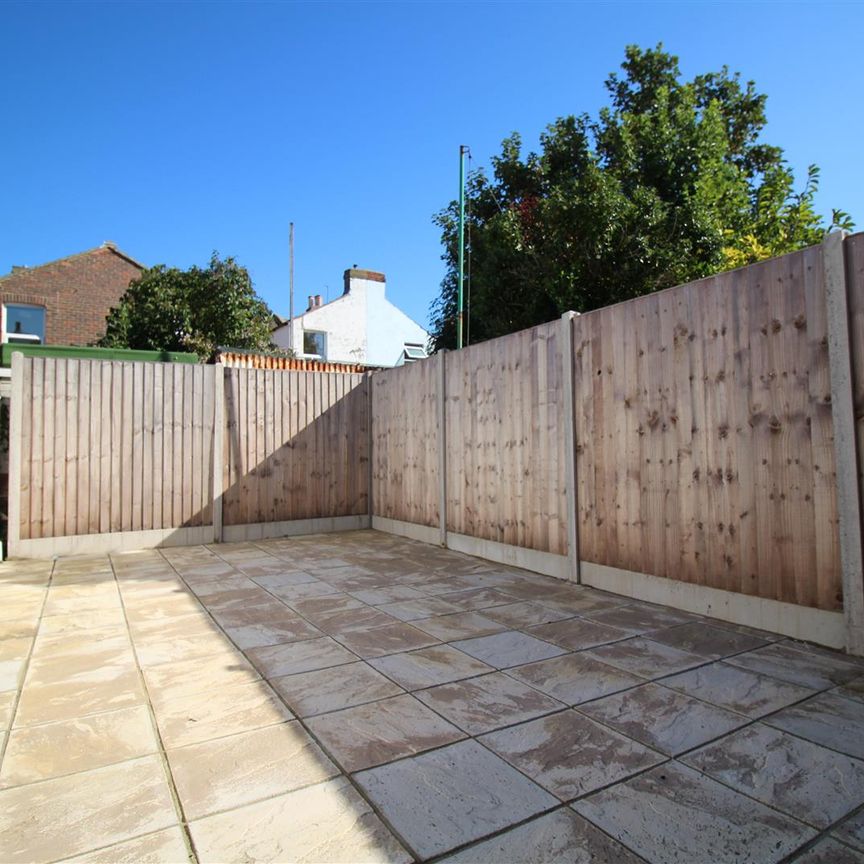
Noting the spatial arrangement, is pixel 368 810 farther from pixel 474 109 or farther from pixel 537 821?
pixel 474 109

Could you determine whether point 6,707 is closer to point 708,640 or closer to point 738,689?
point 738,689

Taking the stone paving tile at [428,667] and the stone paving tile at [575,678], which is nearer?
the stone paving tile at [575,678]

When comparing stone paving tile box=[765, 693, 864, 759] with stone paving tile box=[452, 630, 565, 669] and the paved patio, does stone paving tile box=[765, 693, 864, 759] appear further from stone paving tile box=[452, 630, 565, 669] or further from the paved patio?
stone paving tile box=[452, 630, 565, 669]

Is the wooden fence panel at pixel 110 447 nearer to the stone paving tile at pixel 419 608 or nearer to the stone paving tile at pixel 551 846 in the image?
the stone paving tile at pixel 419 608

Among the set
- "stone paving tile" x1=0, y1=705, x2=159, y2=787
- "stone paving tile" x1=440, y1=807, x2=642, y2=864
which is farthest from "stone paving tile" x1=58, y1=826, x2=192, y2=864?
"stone paving tile" x1=440, y1=807, x2=642, y2=864

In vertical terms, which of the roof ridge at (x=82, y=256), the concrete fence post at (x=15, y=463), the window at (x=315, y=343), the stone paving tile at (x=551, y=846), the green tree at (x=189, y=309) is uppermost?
the roof ridge at (x=82, y=256)

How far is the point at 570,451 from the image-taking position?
4602mm

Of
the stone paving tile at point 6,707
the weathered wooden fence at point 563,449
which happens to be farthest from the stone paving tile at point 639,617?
the stone paving tile at point 6,707

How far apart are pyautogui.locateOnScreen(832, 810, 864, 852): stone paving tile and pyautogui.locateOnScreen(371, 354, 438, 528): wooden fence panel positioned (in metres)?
4.81

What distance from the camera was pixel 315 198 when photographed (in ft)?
42.5

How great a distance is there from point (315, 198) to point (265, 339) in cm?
342

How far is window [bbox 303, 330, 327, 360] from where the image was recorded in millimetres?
21438

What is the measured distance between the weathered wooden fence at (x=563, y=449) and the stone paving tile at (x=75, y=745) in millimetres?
3139

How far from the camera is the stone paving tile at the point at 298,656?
9.45 ft
